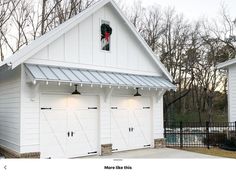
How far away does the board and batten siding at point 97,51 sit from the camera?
10875 mm

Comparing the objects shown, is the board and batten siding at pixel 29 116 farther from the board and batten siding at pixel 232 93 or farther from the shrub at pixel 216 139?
the board and batten siding at pixel 232 93

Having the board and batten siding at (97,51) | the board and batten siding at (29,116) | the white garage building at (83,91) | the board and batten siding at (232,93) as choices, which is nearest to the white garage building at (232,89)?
the board and batten siding at (232,93)

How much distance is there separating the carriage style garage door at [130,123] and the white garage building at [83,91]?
0.04 metres

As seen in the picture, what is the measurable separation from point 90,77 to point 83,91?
922 millimetres

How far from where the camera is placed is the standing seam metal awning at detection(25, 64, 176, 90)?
9.78 m

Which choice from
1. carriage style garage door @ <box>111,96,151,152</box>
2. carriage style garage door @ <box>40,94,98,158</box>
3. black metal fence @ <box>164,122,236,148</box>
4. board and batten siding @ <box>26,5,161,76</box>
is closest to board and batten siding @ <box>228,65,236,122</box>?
black metal fence @ <box>164,122,236,148</box>

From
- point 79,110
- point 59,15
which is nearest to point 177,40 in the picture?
point 59,15

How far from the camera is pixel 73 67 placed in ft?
36.8

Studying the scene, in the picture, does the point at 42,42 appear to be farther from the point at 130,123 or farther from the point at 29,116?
the point at 130,123

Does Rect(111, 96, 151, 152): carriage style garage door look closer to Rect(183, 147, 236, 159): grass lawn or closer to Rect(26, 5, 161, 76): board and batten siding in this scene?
Rect(26, 5, 161, 76): board and batten siding

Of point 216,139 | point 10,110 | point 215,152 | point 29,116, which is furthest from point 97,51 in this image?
point 216,139

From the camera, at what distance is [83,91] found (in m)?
11.7

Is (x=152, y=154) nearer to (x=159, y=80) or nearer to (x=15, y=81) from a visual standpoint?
(x=159, y=80)

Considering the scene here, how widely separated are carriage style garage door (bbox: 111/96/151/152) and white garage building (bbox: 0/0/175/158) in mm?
42
